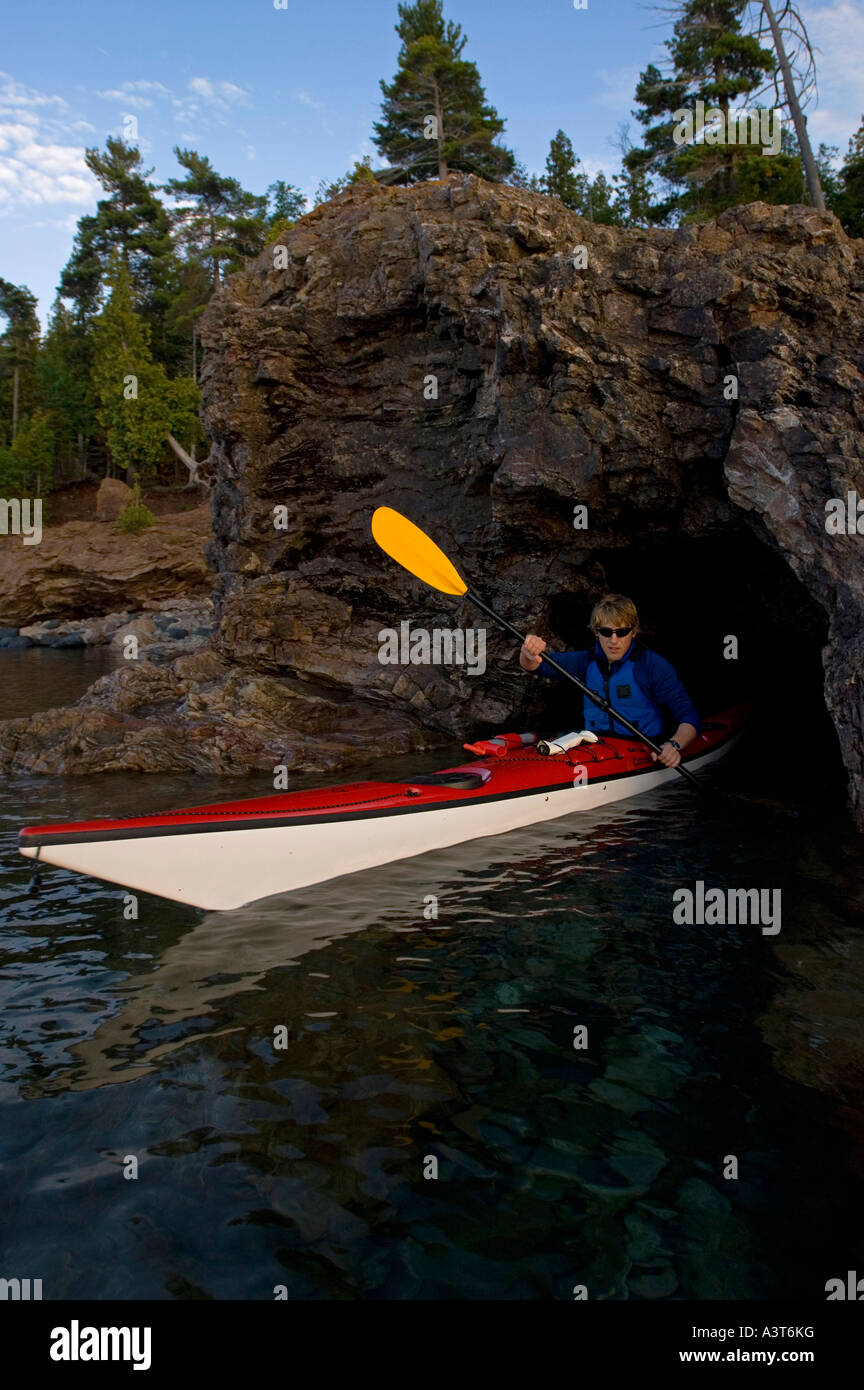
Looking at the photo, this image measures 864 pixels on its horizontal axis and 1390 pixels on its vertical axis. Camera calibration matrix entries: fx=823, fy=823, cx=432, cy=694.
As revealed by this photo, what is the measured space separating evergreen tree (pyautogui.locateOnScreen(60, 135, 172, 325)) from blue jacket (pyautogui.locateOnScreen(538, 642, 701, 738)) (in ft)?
133

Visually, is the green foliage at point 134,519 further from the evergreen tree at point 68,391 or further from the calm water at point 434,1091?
the calm water at point 434,1091

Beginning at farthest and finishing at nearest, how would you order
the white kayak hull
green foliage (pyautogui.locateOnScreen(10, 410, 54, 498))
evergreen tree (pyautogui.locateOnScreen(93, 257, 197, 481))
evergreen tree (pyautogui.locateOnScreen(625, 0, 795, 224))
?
green foliage (pyautogui.locateOnScreen(10, 410, 54, 498)) → evergreen tree (pyautogui.locateOnScreen(93, 257, 197, 481)) → evergreen tree (pyautogui.locateOnScreen(625, 0, 795, 224)) → the white kayak hull

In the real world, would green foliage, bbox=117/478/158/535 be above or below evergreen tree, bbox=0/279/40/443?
below

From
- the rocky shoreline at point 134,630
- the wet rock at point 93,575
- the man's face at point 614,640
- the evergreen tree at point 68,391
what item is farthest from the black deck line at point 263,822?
the evergreen tree at point 68,391

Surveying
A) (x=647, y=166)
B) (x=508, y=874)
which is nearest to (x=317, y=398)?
(x=508, y=874)

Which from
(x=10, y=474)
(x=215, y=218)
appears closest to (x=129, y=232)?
(x=215, y=218)

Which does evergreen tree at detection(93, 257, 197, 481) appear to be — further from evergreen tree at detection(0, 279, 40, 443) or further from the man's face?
the man's face

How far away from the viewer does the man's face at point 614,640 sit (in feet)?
23.3

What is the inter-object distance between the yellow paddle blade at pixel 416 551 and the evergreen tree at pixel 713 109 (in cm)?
1501

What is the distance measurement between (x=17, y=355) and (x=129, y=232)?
29.2 feet

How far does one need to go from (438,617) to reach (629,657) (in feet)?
11.0

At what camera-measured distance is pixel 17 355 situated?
43.7m

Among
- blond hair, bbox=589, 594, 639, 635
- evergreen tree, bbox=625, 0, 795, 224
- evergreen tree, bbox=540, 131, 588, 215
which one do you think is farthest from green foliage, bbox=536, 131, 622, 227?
blond hair, bbox=589, 594, 639, 635

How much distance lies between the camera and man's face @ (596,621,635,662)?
280 inches
